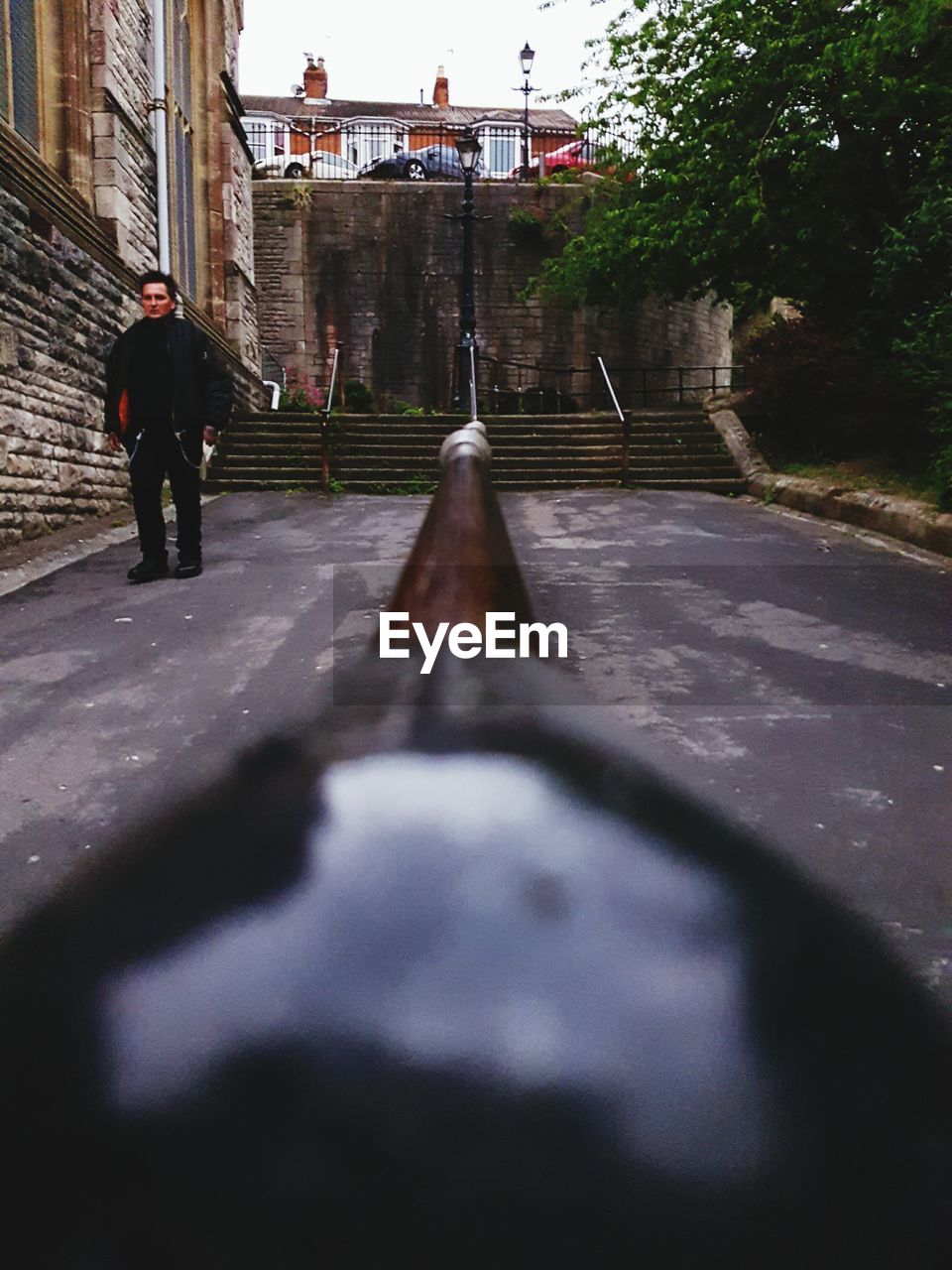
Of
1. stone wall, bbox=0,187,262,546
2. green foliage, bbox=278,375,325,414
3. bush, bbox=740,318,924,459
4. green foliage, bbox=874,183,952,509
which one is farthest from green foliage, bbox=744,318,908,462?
green foliage, bbox=278,375,325,414

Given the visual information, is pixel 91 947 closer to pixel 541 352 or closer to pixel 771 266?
pixel 771 266

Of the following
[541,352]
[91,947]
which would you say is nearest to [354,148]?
[541,352]

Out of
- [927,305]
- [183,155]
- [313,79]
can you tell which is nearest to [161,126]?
[183,155]

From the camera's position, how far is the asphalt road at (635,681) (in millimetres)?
2988

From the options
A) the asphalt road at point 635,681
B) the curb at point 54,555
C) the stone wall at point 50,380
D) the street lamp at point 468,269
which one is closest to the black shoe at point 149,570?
the asphalt road at point 635,681

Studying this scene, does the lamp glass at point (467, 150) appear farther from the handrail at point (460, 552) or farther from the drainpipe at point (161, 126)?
the handrail at point (460, 552)

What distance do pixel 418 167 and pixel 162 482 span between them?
24208 millimetres

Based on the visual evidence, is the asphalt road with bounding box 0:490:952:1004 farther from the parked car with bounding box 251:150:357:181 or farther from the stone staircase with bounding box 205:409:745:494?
the parked car with bounding box 251:150:357:181

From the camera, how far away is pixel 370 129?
40.3 meters

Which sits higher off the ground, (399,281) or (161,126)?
(399,281)

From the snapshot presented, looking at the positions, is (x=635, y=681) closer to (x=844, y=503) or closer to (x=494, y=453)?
(x=844, y=503)

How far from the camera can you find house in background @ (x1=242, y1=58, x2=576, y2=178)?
29.9 m

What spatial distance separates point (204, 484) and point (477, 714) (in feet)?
36.6

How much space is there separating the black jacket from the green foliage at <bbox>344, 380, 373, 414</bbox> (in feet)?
58.0
